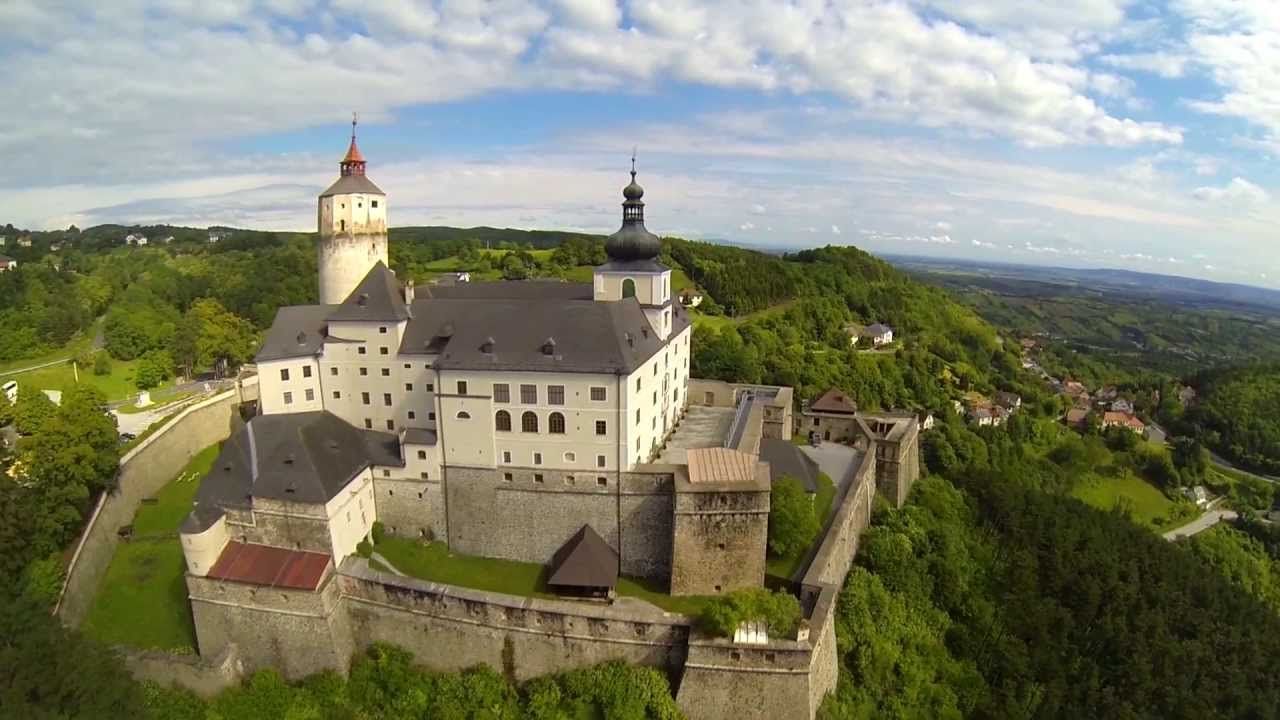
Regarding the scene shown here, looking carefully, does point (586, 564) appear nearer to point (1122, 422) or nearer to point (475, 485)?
point (475, 485)

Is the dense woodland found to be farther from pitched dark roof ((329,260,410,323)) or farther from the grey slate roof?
pitched dark roof ((329,260,410,323))

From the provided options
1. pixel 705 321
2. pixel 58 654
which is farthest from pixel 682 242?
pixel 58 654

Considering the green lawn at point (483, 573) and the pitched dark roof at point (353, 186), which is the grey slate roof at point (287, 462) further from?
the pitched dark roof at point (353, 186)

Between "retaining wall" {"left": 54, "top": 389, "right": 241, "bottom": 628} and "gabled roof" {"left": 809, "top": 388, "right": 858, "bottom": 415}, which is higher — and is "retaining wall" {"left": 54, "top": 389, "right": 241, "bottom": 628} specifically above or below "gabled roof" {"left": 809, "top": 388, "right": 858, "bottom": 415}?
below

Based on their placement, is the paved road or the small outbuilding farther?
the paved road

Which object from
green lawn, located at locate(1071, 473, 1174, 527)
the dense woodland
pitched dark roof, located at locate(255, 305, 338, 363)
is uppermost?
pitched dark roof, located at locate(255, 305, 338, 363)

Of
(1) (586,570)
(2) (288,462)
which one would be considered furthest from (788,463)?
(2) (288,462)

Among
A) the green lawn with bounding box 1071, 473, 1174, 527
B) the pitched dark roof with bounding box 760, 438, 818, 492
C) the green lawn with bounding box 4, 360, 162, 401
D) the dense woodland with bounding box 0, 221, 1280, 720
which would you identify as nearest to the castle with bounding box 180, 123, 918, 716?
the pitched dark roof with bounding box 760, 438, 818, 492

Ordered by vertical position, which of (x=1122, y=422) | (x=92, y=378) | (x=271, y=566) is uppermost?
(x=92, y=378)

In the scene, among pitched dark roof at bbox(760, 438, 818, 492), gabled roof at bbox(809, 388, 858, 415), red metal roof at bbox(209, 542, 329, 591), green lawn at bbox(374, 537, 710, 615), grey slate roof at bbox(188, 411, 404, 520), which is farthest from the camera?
gabled roof at bbox(809, 388, 858, 415)
